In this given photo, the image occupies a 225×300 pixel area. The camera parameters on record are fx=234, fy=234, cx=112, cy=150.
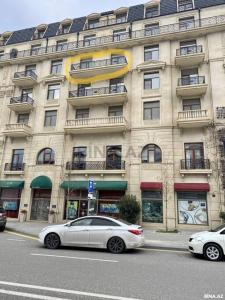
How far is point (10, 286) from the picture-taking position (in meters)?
5.23

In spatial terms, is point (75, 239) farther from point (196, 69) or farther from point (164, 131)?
point (196, 69)

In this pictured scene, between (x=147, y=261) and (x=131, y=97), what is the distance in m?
16.6

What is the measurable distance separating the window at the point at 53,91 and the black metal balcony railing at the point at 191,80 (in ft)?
41.0

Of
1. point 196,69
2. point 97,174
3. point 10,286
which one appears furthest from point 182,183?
point 10,286

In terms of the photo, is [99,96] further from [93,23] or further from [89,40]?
[93,23]

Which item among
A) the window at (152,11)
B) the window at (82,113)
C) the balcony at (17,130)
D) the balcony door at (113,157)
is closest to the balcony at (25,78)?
the balcony at (17,130)

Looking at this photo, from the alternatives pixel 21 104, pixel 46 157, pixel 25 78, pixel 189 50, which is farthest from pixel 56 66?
pixel 189 50

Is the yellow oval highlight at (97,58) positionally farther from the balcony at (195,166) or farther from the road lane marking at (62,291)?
the road lane marking at (62,291)

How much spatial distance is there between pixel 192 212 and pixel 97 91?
46.1 feet

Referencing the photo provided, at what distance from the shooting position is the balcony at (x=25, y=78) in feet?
82.3

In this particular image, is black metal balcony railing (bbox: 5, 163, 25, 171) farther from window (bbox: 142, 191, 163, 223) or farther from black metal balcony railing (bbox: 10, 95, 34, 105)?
window (bbox: 142, 191, 163, 223)

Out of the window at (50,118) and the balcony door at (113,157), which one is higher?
the window at (50,118)

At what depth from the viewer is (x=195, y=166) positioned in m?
19.0

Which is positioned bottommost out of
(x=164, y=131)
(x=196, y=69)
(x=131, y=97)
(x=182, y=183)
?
(x=182, y=183)
